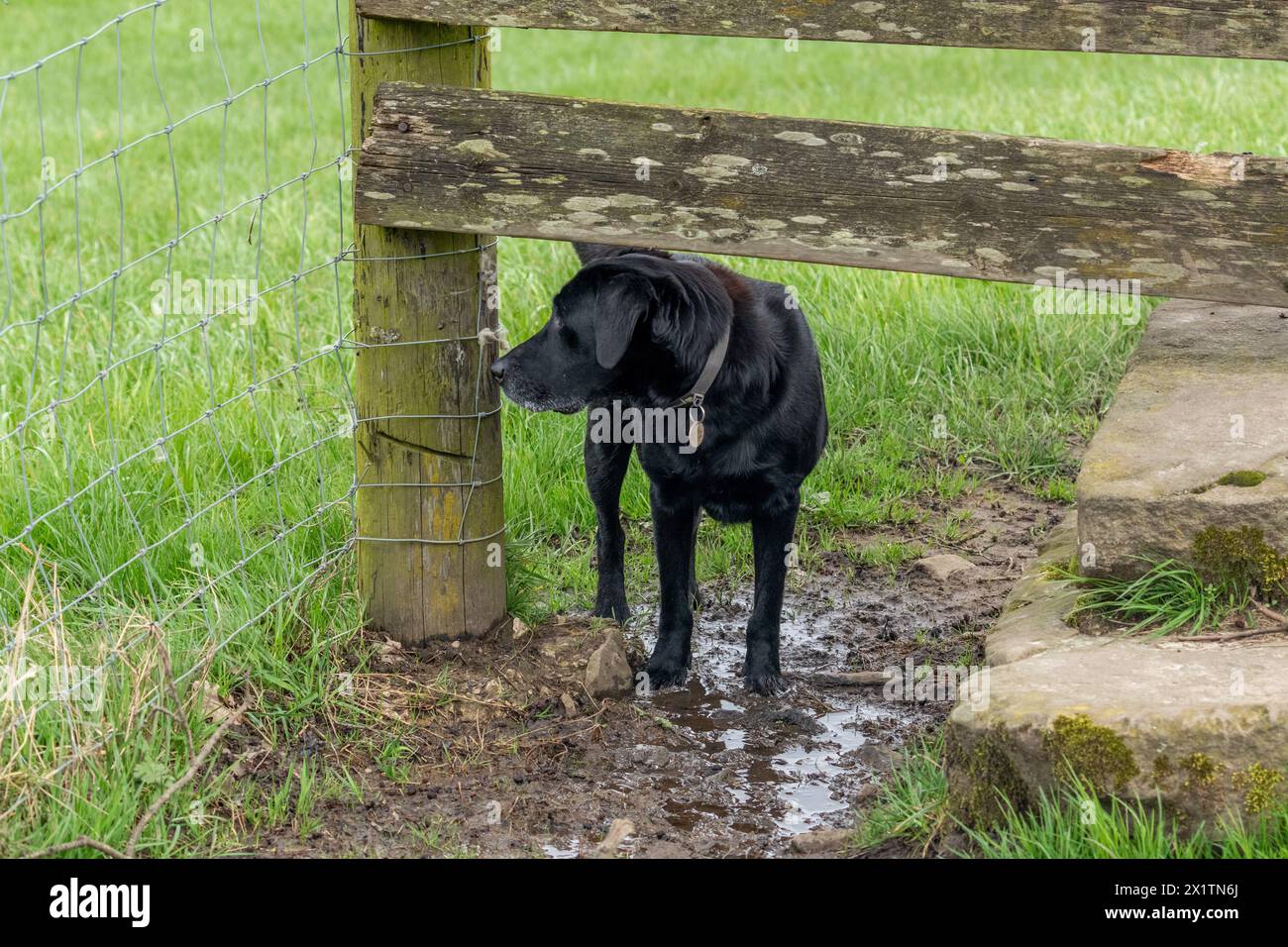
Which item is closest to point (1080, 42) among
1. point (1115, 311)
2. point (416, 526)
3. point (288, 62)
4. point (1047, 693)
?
point (1047, 693)

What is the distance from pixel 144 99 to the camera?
14.0 m

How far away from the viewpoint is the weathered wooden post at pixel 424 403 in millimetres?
3252

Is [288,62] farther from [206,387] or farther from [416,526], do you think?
[416,526]

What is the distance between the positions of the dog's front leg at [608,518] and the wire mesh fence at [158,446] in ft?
2.56

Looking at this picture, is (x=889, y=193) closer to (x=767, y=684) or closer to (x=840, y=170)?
(x=840, y=170)

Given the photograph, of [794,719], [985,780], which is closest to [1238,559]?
[985,780]

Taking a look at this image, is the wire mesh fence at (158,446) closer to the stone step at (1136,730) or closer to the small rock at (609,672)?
the small rock at (609,672)

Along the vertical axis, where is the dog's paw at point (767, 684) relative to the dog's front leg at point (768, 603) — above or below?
below

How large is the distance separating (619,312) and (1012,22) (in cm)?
117

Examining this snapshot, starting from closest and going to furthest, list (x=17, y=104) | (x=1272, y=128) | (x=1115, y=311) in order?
(x=1115, y=311) → (x=1272, y=128) → (x=17, y=104)

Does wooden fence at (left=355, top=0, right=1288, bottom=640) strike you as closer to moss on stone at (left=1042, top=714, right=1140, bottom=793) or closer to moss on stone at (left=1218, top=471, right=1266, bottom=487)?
moss on stone at (left=1218, top=471, right=1266, bottom=487)

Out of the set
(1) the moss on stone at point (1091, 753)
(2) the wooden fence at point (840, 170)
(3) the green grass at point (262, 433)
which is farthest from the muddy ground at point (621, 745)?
(2) the wooden fence at point (840, 170)

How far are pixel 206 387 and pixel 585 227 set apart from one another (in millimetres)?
2526

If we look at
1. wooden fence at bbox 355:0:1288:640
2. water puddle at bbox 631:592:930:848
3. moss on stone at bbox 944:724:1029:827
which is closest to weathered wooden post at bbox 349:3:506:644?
wooden fence at bbox 355:0:1288:640
